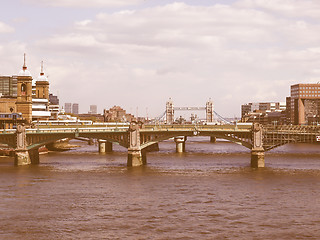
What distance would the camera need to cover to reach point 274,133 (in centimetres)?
11988

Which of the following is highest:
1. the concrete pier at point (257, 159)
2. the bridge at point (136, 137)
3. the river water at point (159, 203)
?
the bridge at point (136, 137)

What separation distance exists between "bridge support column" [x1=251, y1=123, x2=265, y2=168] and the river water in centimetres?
455

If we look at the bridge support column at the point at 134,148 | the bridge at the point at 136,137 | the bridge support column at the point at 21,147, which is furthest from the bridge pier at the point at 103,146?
the bridge support column at the point at 134,148

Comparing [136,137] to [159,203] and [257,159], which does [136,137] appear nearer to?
[257,159]

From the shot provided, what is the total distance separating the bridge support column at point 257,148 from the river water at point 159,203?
4.55 m

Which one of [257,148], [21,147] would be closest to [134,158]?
[21,147]

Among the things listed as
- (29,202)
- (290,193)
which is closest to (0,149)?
(29,202)

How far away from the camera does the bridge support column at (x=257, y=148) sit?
11394cm

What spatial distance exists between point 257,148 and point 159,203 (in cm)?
4728

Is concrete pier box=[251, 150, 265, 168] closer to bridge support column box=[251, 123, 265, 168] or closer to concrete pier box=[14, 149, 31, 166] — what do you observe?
bridge support column box=[251, 123, 265, 168]

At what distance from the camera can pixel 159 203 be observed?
236 ft

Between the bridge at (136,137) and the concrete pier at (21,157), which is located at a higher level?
the bridge at (136,137)

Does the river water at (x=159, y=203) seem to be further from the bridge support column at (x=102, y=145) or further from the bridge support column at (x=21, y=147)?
the bridge support column at (x=102, y=145)

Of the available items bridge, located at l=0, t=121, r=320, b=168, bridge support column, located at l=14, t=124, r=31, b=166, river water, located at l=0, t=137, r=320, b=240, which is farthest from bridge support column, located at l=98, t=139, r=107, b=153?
river water, located at l=0, t=137, r=320, b=240
